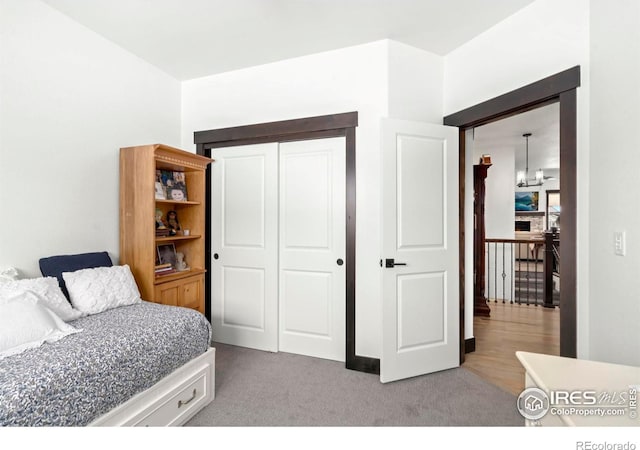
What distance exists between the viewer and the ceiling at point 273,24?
213 centimetres

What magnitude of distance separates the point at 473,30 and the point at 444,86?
0.47 m

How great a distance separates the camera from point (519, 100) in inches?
85.0

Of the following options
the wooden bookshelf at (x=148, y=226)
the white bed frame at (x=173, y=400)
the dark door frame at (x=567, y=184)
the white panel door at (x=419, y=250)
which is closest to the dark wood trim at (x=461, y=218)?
the white panel door at (x=419, y=250)

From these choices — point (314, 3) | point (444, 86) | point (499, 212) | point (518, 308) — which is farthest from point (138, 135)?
point (499, 212)

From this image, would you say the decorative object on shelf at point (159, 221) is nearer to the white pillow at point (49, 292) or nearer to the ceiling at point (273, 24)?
the white pillow at point (49, 292)

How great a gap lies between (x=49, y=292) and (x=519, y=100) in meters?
3.24

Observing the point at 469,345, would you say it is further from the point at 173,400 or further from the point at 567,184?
the point at 173,400

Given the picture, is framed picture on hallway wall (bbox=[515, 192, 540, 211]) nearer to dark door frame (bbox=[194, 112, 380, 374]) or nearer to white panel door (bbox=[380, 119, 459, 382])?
white panel door (bbox=[380, 119, 459, 382])

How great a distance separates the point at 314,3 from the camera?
6.98 ft

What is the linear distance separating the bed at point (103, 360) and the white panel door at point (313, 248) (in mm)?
978

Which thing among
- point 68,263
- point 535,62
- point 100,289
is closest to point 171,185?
point 68,263

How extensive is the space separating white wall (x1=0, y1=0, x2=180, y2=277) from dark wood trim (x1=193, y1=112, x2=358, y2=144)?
63cm
